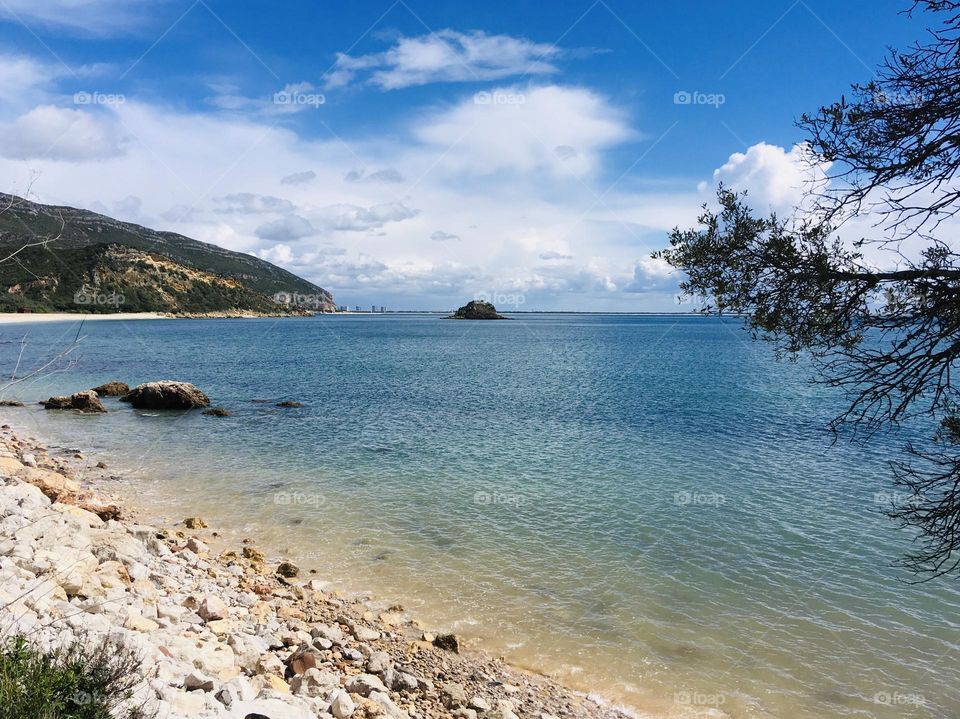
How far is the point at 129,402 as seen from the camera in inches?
1583

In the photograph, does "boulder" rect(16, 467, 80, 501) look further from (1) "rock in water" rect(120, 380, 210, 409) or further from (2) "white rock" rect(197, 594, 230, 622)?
(1) "rock in water" rect(120, 380, 210, 409)

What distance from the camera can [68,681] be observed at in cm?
556

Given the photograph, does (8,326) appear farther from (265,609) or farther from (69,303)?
(265,609)

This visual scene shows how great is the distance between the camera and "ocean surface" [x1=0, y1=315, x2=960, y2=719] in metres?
11.2

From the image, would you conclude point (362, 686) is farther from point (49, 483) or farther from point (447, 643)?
point (49, 483)

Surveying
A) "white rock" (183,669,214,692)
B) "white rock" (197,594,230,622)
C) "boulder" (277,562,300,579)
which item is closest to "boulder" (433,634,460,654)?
"white rock" (197,594,230,622)

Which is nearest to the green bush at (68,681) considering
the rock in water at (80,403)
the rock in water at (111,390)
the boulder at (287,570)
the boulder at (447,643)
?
the boulder at (447,643)

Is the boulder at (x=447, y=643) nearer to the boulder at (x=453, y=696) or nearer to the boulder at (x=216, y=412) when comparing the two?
the boulder at (x=453, y=696)

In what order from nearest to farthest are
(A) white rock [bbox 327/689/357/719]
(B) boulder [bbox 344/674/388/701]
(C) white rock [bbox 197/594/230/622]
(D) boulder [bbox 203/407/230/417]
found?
(A) white rock [bbox 327/689/357/719]
(B) boulder [bbox 344/674/388/701]
(C) white rock [bbox 197/594/230/622]
(D) boulder [bbox 203/407/230/417]

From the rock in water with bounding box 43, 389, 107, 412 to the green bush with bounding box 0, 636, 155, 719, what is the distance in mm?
36468

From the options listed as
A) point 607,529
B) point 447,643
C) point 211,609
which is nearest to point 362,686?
point 447,643

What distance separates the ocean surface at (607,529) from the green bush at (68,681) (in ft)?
11.1

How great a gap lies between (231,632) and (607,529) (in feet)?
38.8

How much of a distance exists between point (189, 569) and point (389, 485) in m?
10.1
